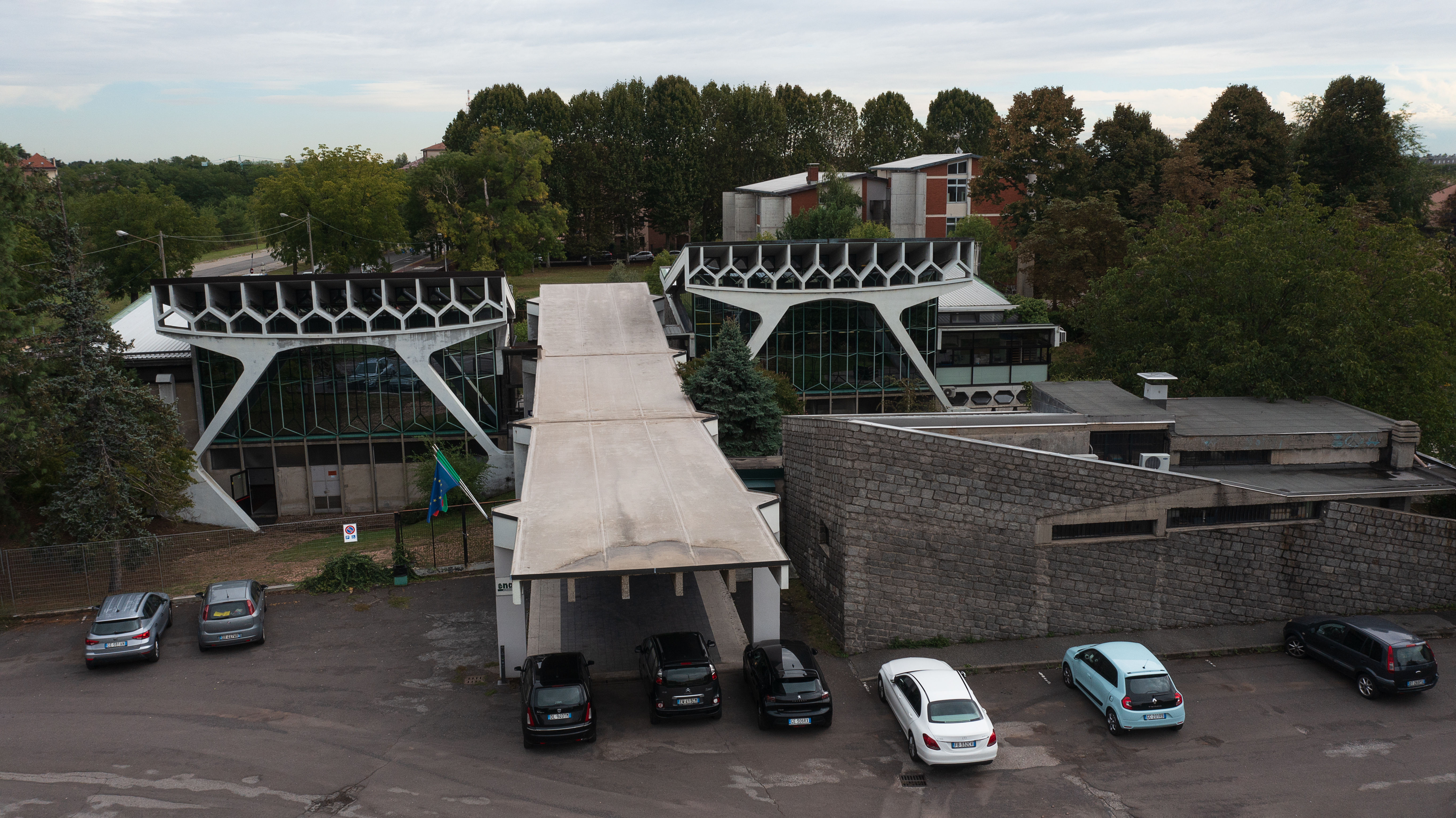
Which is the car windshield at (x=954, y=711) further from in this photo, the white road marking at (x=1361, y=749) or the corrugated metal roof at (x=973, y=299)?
the corrugated metal roof at (x=973, y=299)

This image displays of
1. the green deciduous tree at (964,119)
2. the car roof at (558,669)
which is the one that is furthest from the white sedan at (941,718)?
the green deciduous tree at (964,119)

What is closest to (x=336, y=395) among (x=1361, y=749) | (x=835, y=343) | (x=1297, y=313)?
(x=835, y=343)

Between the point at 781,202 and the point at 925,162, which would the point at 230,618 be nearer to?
the point at 781,202

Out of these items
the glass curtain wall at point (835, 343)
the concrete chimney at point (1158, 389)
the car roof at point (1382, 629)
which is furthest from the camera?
the glass curtain wall at point (835, 343)

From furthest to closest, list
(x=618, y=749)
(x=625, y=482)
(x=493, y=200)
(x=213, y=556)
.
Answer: (x=493, y=200) < (x=213, y=556) < (x=625, y=482) < (x=618, y=749)

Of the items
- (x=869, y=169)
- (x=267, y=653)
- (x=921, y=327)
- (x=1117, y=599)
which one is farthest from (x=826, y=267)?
(x=869, y=169)

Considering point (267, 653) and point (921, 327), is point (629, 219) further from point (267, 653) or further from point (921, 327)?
point (267, 653)
